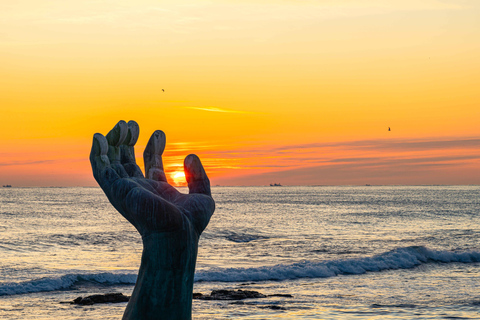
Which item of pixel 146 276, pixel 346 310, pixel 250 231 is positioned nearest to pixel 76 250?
pixel 250 231

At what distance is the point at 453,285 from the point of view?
16.9 metres

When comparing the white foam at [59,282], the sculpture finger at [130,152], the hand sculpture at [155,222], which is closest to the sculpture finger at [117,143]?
the hand sculpture at [155,222]

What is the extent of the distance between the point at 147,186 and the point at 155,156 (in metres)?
0.48

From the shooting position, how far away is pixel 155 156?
499 cm

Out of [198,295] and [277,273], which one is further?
[277,273]

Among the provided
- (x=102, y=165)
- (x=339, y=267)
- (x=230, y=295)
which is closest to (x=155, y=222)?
(x=102, y=165)

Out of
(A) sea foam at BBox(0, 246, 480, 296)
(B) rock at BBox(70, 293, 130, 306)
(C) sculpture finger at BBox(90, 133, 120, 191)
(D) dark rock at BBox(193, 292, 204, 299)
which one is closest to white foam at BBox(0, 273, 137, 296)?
(A) sea foam at BBox(0, 246, 480, 296)

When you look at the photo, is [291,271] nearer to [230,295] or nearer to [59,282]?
[230,295]

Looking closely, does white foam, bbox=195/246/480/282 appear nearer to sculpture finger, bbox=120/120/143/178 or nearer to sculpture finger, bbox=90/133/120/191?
sculpture finger, bbox=120/120/143/178

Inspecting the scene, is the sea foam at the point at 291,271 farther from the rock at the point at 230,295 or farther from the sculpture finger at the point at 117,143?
the sculpture finger at the point at 117,143

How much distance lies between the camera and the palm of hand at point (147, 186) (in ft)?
14.1

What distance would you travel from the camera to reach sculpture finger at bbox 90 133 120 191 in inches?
173

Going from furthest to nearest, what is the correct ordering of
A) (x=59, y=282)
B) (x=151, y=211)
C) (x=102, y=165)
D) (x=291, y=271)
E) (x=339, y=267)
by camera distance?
(x=339, y=267), (x=291, y=271), (x=59, y=282), (x=102, y=165), (x=151, y=211)

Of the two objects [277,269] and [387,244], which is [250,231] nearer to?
[387,244]
